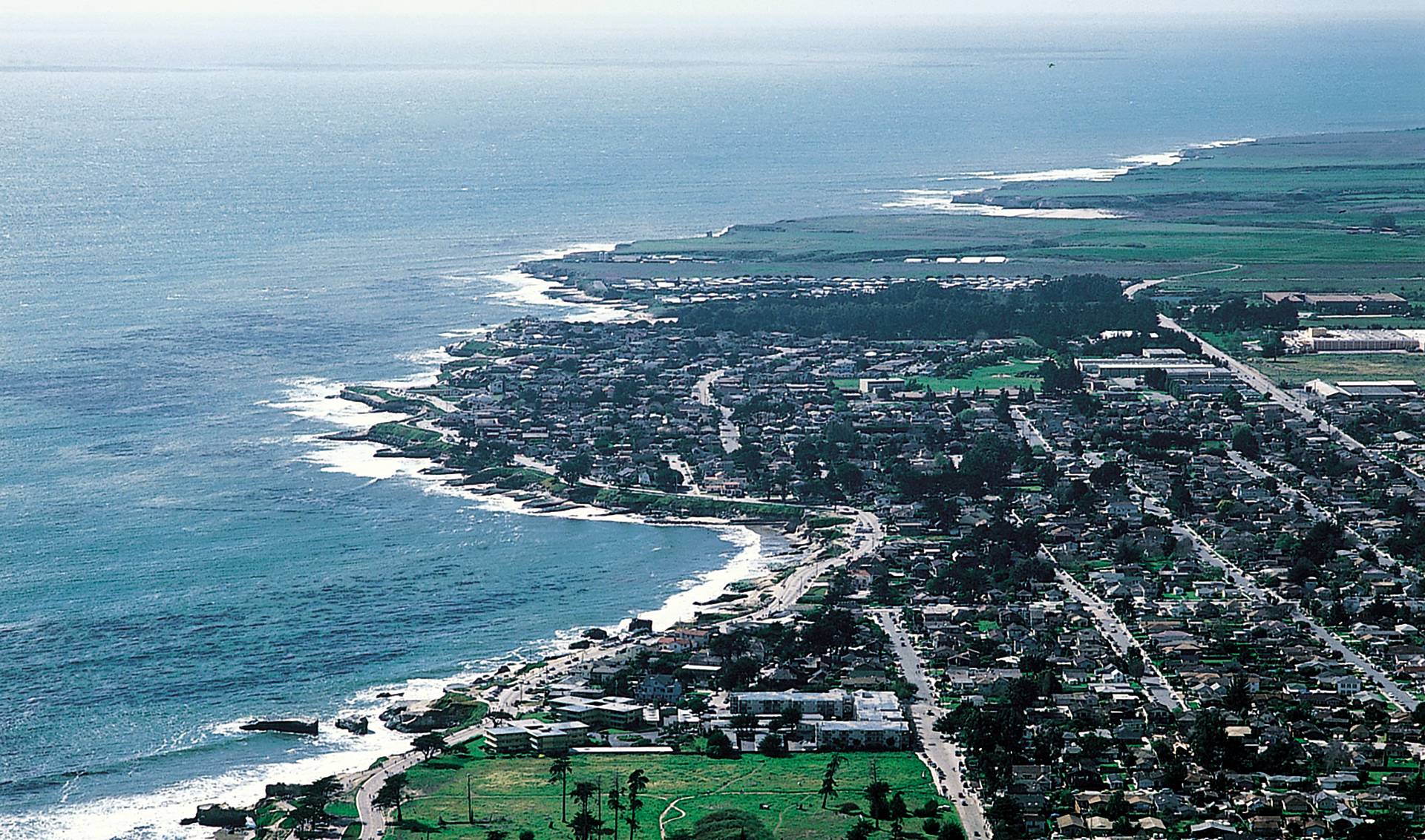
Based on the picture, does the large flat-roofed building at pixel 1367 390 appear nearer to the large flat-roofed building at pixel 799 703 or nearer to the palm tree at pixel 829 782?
the large flat-roofed building at pixel 799 703

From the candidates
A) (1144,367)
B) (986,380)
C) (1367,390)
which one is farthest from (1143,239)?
(1367,390)

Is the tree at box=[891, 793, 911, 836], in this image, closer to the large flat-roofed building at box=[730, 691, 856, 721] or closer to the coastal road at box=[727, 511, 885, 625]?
the large flat-roofed building at box=[730, 691, 856, 721]

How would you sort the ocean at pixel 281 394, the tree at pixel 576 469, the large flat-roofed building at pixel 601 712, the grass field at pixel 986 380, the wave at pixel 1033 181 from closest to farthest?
the large flat-roofed building at pixel 601 712
the ocean at pixel 281 394
the tree at pixel 576 469
the grass field at pixel 986 380
the wave at pixel 1033 181

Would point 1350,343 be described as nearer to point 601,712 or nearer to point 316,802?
point 601,712

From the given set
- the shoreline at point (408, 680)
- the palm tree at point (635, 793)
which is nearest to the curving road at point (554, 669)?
the shoreline at point (408, 680)

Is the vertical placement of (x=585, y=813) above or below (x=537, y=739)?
above

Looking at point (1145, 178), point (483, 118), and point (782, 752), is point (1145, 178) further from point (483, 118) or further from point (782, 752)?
point (782, 752)

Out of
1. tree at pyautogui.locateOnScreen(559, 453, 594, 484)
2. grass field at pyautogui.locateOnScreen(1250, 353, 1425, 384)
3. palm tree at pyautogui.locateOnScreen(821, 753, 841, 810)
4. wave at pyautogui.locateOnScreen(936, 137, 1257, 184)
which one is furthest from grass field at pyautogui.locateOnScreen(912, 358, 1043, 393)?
wave at pyautogui.locateOnScreen(936, 137, 1257, 184)
